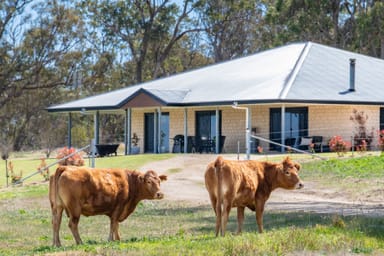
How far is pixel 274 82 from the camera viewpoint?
36.6m

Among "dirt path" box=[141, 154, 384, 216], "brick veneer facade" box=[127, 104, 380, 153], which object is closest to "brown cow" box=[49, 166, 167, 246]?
"dirt path" box=[141, 154, 384, 216]

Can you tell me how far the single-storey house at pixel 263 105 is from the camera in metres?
35.8

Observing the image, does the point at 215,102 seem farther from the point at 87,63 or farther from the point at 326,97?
the point at 87,63

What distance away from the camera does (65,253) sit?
1005 cm

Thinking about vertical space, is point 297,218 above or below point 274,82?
below

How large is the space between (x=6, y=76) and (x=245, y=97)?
27.7 meters

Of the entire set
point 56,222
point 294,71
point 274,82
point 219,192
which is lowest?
point 56,222

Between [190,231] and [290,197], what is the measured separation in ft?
24.7

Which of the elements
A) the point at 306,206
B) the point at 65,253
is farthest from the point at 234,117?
the point at 65,253

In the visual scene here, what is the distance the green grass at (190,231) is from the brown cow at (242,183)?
46 centimetres

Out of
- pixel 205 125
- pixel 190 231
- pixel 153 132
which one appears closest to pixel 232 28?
pixel 153 132

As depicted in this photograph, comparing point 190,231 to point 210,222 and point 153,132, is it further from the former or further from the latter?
point 153,132

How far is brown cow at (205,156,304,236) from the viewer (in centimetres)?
1194

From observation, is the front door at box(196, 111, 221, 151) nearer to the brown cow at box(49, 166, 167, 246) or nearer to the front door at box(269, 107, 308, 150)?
the front door at box(269, 107, 308, 150)
